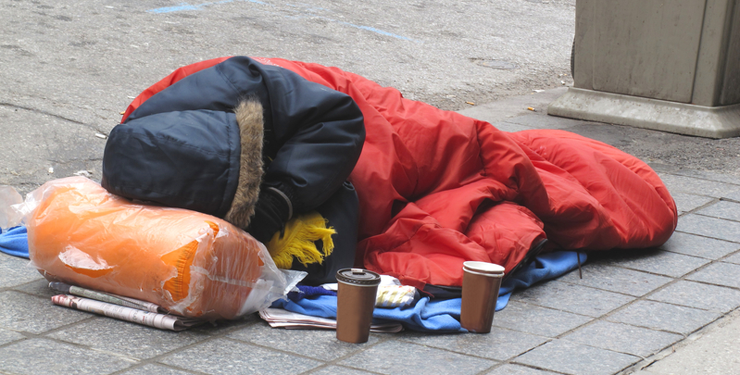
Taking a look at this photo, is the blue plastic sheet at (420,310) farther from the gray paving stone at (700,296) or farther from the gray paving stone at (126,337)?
the gray paving stone at (700,296)

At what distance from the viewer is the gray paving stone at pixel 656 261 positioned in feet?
10.2

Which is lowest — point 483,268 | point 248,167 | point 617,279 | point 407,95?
point 617,279

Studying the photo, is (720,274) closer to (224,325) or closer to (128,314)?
(224,325)

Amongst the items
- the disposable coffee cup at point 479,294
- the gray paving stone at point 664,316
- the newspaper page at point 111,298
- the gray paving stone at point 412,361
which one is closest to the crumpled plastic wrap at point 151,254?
the newspaper page at point 111,298

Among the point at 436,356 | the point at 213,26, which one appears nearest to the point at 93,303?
the point at 436,356

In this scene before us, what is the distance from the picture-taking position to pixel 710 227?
361cm

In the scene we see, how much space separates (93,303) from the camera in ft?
8.08

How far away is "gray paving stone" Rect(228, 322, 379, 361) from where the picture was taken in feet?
7.50

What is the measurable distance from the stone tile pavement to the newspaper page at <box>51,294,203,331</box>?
0.9 inches

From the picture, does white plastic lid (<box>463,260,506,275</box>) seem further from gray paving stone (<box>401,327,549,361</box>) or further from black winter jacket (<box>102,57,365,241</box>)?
black winter jacket (<box>102,57,365,241</box>)

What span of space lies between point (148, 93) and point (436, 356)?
146cm

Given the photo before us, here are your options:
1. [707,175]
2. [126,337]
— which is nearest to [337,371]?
[126,337]

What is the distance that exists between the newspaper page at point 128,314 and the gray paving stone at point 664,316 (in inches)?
54.2

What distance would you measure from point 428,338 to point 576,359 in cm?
44
